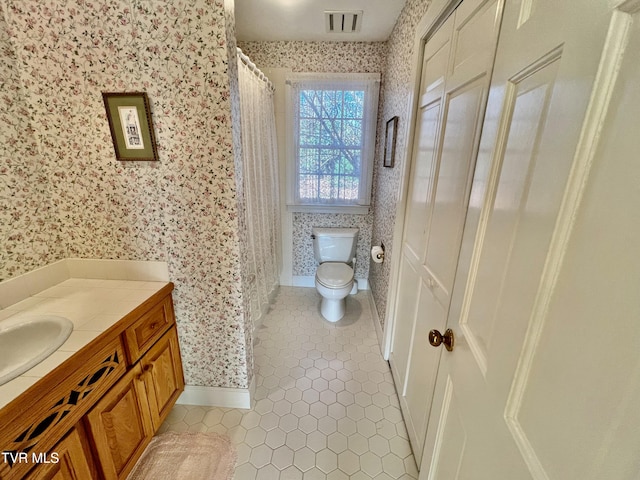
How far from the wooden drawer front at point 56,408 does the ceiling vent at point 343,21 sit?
92.1 inches

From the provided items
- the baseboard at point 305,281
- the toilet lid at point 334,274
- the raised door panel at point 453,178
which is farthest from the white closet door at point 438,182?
the baseboard at point 305,281

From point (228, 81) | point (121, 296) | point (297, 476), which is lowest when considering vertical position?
point (297, 476)

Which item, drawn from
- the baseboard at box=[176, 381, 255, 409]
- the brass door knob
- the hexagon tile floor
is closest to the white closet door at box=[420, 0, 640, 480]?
the brass door knob

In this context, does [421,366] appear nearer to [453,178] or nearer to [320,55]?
[453,178]

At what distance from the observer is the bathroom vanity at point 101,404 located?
28.6 inches

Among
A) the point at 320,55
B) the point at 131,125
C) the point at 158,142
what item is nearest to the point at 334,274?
the point at 158,142

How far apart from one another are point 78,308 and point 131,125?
2.65ft

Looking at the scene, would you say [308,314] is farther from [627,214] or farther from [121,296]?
[627,214]

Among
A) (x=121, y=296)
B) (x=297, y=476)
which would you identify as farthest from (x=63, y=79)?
(x=297, y=476)

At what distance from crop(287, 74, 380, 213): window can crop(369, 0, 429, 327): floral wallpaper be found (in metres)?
0.14

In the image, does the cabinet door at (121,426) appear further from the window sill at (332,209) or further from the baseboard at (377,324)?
the window sill at (332,209)

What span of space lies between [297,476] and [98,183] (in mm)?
1655

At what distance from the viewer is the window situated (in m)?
2.40

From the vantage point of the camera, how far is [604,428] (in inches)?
12.6
